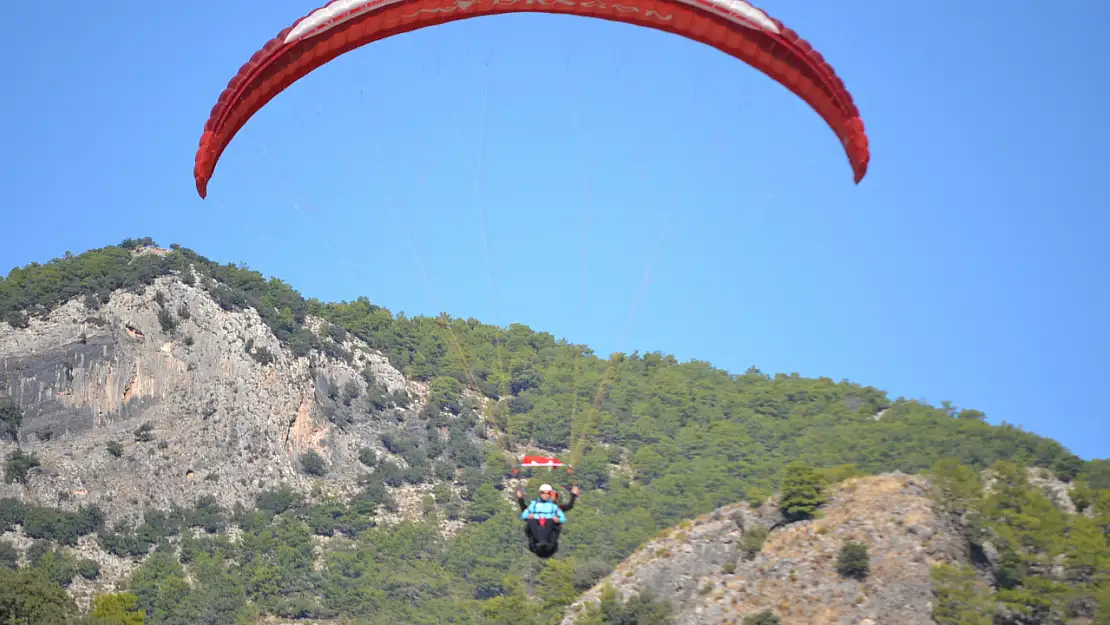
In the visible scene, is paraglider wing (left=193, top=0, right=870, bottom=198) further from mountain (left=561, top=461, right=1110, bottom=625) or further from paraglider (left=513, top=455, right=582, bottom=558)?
mountain (left=561, top=461, right=1110, bottom=625)

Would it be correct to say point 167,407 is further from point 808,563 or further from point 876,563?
point 876,563

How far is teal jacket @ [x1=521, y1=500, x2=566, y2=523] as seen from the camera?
33.1 meters

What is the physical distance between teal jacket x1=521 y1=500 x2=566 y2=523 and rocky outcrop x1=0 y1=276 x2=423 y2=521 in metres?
90.8

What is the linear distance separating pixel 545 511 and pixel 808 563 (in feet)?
148

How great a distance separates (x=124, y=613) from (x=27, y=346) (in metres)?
42.9

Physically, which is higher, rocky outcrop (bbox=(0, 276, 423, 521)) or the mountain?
rocky outcrop (bbox=(0, 276, 423, 521))

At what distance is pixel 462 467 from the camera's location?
138125mm

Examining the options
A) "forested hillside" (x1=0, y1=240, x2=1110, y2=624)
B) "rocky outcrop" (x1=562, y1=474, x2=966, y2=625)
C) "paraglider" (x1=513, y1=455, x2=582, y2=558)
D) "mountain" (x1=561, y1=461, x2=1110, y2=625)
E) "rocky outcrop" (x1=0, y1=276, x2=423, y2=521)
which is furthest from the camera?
"rocky outcrop" (x1=0, y1=276, x2=423, y2=521)

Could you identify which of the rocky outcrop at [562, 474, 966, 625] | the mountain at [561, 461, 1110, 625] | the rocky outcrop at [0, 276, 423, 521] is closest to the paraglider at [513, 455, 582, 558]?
the mountain at [561, 461, 1110, 625]

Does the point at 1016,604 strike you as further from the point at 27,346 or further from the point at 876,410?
the point at 27,346

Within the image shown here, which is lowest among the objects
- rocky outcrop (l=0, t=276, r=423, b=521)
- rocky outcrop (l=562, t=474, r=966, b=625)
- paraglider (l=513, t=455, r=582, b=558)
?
paraglider (l=513, t=455, r=582, b=558)

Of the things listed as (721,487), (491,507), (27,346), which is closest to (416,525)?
(491,507)

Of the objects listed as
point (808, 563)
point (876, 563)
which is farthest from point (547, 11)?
point (808, 563)

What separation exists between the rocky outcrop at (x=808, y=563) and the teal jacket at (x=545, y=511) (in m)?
40.4
